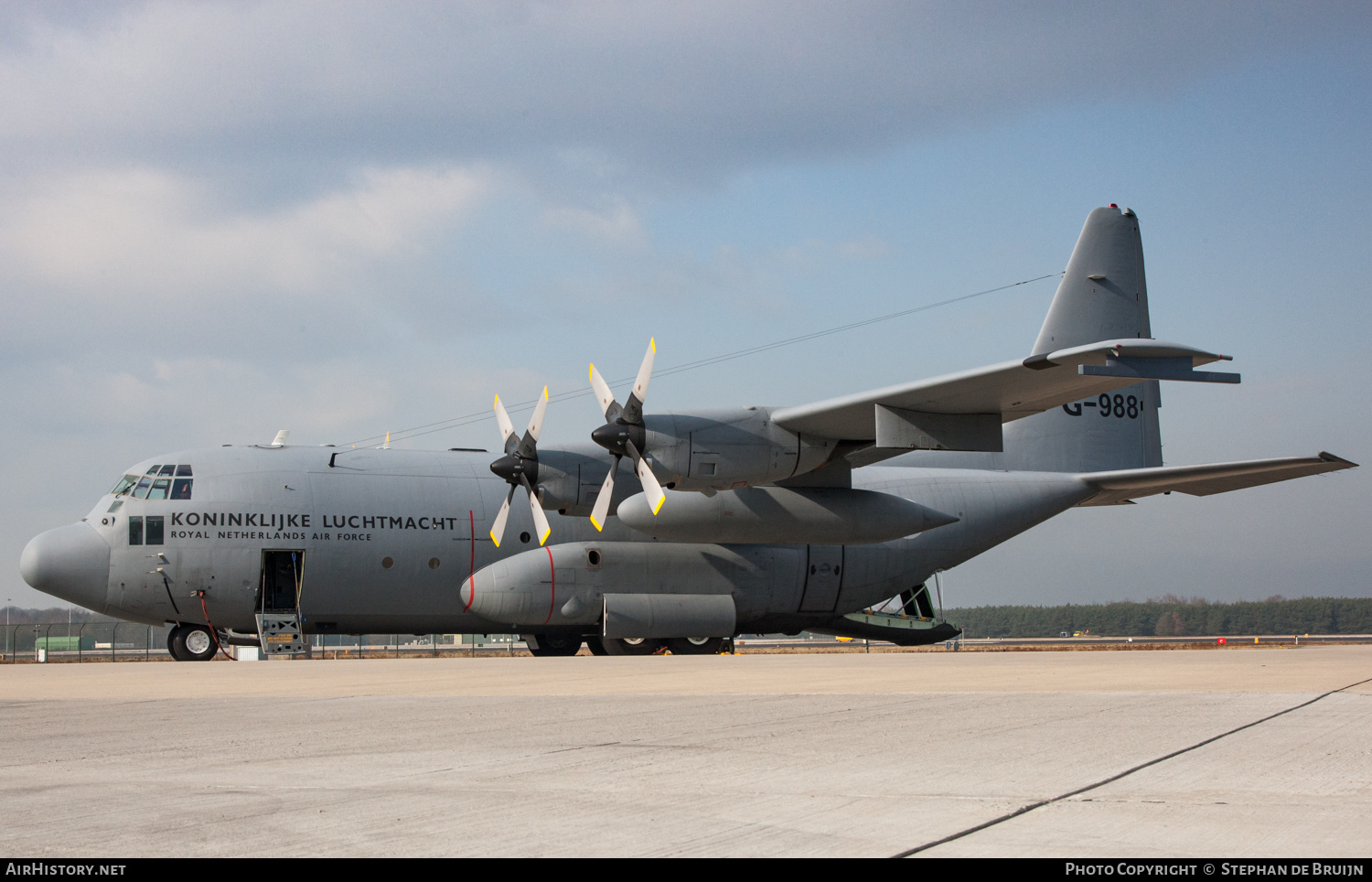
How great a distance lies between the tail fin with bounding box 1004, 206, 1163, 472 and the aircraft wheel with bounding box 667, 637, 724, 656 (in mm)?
9107

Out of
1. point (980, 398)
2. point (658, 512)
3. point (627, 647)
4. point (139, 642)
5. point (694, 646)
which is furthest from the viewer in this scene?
point (139, 642)

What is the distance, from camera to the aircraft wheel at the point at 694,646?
90.3 feet

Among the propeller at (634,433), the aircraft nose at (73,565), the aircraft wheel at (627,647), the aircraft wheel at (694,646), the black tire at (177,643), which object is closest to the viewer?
the propeller at (634,433)

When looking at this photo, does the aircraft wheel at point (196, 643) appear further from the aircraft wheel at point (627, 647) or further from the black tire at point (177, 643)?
the aircraft wheel at point (627, 647)

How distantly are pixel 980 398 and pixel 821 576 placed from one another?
8953 mm

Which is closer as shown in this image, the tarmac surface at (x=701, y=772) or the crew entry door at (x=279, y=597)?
the tarmac surface at (x=701, y=772)

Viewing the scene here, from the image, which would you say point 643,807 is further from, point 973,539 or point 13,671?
point 973,539

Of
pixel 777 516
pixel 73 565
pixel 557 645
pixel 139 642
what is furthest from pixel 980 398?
pixel 139 642

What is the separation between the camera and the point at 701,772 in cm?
671

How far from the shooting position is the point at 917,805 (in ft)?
17.9

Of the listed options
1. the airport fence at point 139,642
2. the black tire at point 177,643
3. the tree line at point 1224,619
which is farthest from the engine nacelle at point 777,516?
the tree line at point 1224,619

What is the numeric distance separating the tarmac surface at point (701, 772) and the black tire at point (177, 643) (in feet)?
37.7

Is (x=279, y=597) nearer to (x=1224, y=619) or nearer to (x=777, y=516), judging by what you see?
(x=777, y=516)
